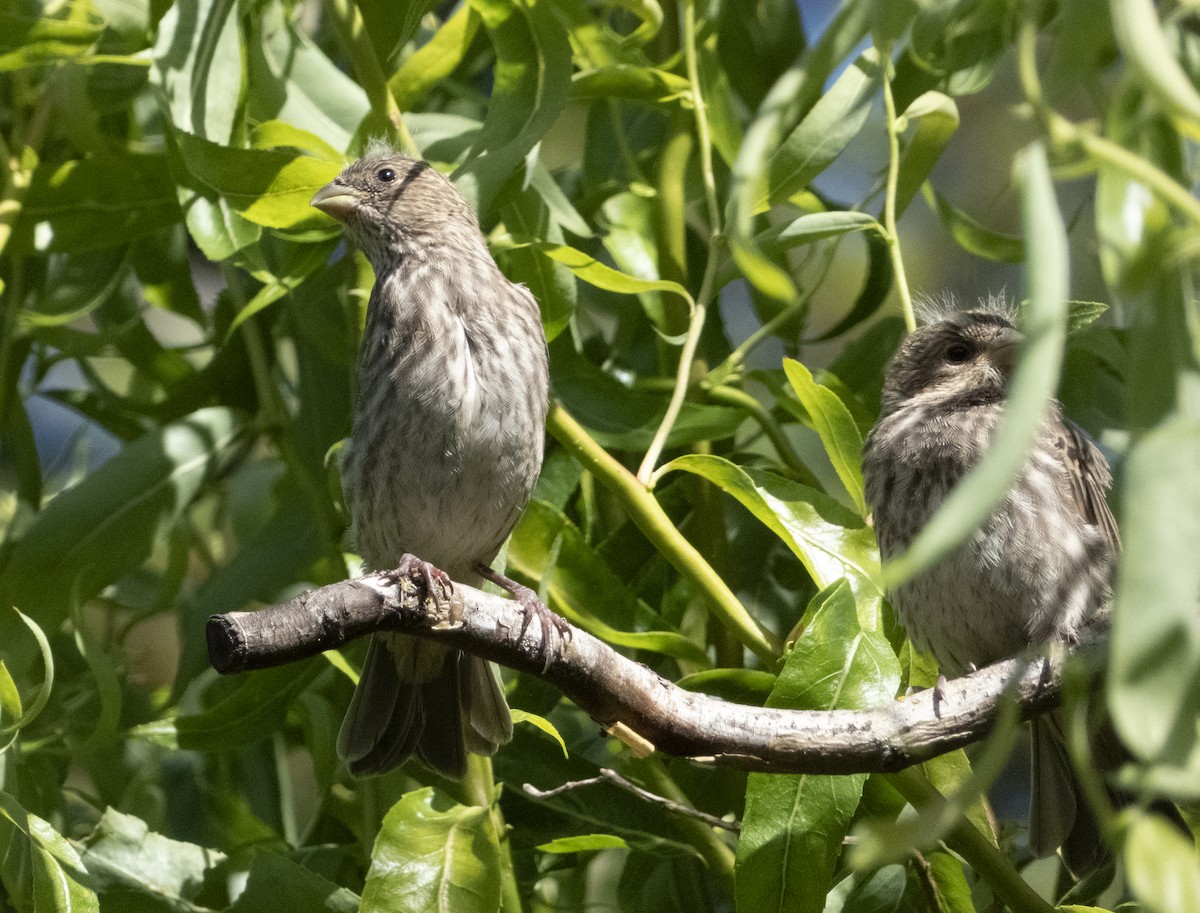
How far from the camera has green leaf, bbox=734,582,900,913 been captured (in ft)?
7.84

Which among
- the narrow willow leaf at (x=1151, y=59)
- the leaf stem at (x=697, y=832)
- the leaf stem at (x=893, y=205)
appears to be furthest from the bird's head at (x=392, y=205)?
the narrow willow leaf at (x=1151, y=59)

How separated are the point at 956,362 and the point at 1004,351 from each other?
13cm

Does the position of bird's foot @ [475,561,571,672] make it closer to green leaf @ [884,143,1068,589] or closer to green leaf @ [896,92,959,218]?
green leaf @ [896,92,959,218]

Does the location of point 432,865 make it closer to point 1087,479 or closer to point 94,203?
point 94,203

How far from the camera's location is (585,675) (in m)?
2.34

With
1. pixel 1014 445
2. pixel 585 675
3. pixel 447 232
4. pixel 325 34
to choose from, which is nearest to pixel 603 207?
pixel 447 232

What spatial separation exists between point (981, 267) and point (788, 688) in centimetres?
375

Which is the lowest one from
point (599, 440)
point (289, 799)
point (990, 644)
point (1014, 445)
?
point (289, 799)

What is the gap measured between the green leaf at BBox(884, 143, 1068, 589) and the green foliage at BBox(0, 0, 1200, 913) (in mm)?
1057

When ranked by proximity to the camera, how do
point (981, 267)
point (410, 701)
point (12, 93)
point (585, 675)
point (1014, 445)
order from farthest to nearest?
point (981, 267)
point (12, 93)
point (410, 701)
point (585, 675)
point (1014, 445)

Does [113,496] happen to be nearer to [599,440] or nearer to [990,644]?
[599,440]

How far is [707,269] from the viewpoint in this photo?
312cm

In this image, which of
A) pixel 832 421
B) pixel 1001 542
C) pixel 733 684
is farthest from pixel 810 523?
pixel 1001 542

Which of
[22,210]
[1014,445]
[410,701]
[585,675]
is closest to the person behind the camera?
[1014,445]
